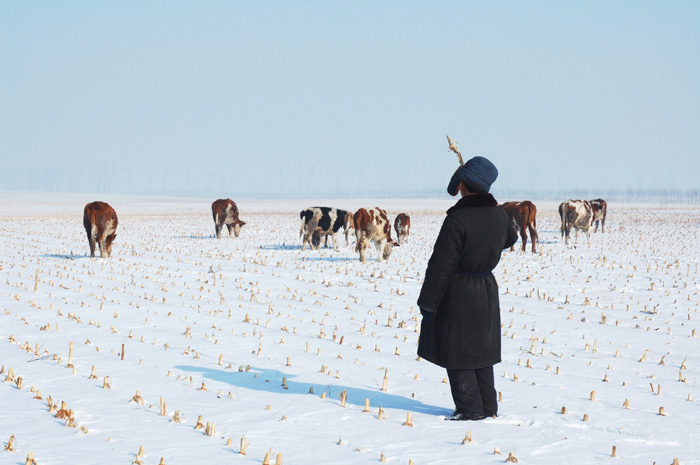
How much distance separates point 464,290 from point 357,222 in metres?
13.1

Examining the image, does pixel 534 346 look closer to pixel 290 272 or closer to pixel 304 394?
pixel 304 394

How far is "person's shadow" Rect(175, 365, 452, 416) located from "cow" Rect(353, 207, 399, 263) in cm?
1152

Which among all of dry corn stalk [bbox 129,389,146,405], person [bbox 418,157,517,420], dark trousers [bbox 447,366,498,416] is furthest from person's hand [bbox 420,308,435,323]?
dry corn stalk [bbox 129,389,146,405]

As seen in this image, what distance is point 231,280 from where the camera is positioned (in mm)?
13914

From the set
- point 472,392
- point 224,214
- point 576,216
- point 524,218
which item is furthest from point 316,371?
point 224,214

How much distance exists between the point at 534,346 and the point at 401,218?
53.4 ft

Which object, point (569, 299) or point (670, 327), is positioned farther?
point (569, 299)

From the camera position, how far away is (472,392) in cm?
516

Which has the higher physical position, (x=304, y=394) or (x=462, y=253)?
(x=462, y=253)

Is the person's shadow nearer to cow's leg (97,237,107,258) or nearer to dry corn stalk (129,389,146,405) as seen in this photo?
dry corn stalk (129,389,146,405)

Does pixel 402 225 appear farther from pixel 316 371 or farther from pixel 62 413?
pixel 62 413

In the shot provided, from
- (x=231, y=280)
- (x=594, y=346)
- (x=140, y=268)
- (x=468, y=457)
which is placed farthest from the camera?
(x=140, y=268)

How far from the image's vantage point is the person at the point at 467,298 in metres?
5.09

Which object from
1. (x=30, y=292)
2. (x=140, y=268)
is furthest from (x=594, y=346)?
(x=140, y=268)
